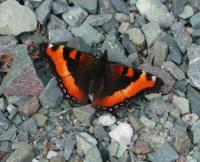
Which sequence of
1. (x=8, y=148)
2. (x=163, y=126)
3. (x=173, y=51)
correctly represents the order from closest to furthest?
1. (x=8, y=148)
2. (x=163, y=126)
3. (x=173, y=51)

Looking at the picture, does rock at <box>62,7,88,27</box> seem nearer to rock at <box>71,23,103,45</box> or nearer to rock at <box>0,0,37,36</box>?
rock at <box>71,23,103,45</box>

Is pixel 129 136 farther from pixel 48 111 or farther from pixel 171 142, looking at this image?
pixel 48 111

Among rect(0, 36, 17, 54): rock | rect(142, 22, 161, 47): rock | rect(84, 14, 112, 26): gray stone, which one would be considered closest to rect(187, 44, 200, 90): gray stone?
rect(142, 22, 161, 47): rock

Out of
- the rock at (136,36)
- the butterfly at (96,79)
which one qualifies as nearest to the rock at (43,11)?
the butterfly at (96,79)

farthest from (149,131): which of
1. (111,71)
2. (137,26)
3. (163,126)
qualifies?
(137,26)

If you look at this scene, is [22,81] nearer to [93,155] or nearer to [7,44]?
[7,44]

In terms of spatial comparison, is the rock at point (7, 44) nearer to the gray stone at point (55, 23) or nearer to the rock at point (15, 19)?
the rock at point (15, 19)

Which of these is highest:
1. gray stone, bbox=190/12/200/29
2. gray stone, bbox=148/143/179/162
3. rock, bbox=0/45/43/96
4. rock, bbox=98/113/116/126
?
gray stone, bbox=190/12/200/29
